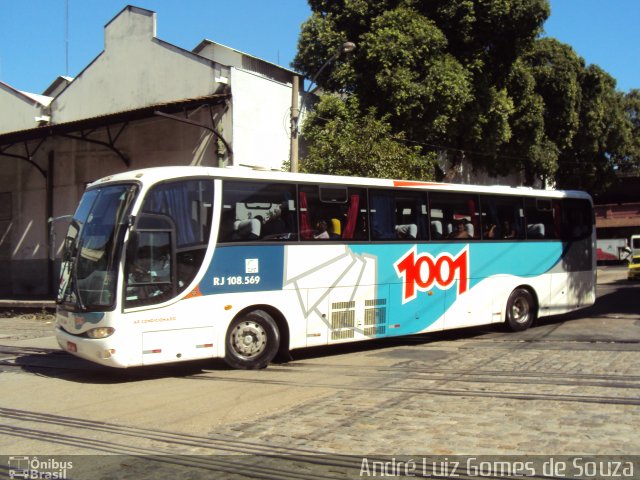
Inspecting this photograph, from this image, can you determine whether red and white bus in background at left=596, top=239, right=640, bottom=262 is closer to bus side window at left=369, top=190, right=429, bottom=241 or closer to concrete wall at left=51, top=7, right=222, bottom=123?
concrete wall at left=51, top=7, right=222, bottom=123

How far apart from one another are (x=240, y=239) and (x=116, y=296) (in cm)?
209

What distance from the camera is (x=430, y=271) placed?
39.7ft

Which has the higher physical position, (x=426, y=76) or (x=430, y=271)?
(x=426, y=76)

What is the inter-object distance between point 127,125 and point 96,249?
1465cm

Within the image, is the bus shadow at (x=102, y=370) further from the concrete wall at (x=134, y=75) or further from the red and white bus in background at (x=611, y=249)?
the red and white bus in background at (x=611, y=249)

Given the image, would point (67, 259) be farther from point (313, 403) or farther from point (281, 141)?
point (281, 141)

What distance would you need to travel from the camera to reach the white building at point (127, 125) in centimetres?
2022

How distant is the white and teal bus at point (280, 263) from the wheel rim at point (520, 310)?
0.03 metres

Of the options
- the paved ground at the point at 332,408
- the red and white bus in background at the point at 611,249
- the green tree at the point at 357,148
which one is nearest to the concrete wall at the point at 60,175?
the green tree at the point at 357,148

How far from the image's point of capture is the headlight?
852cm

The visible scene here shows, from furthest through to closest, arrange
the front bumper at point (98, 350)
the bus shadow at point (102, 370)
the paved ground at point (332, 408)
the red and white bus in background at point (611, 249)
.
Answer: the red and white bus in background at point (611, 249) → the bus shadow at point (102, 370) → the front bumper at point (98, 350) → the paved ground at point (332, 408)

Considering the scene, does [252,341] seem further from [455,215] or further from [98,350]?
[455,215]

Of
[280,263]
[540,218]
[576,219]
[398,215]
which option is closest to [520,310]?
[540,218]

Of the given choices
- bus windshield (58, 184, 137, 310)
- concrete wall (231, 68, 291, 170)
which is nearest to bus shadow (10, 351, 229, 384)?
bus windshield (58, 184, 137, 310)
